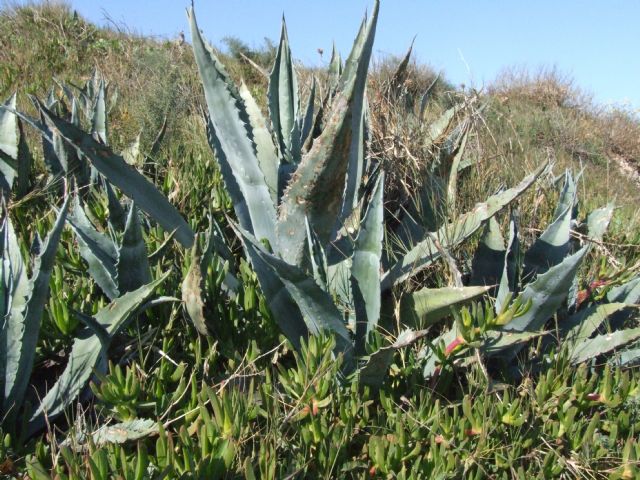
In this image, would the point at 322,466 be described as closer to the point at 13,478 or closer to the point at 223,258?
the point at 13,478

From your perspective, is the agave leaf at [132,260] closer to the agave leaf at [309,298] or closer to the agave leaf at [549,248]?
the agave leaf at [309,298]

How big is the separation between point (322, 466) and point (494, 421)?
21.9 inches

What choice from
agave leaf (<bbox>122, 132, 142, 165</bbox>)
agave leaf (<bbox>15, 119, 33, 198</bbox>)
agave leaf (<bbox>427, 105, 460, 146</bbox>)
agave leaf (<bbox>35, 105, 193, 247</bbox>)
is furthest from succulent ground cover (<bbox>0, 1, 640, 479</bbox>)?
agave leaf (<bbox>122, 132, 142, 165</bbox>)

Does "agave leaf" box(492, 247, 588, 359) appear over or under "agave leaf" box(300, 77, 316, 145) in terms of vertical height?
under

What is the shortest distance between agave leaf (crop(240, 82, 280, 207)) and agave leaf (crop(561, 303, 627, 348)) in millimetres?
1233

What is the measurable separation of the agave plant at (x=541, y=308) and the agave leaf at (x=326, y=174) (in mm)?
584

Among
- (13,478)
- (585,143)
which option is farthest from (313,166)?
(585,143)

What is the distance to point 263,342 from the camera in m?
2.28

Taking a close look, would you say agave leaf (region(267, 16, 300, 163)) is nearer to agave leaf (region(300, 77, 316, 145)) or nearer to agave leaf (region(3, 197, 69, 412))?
agave leaf (region(300, 77, 316, 145))

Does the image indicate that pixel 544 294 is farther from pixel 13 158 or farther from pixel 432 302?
pixel 13 158

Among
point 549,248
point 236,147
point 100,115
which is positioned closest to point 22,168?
point 100,115

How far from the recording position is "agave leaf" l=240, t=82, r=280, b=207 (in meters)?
2.58

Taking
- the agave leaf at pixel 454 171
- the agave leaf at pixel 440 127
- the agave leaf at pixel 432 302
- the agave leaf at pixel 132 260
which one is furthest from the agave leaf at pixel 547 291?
the agave leaf at pixel 440 127

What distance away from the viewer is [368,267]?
215 cm
